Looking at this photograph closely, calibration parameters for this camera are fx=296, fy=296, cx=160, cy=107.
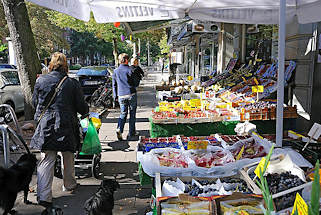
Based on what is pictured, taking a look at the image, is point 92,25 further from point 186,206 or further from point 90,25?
point 186,206

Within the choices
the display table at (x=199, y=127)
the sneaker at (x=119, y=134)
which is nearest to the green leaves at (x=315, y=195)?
the display table at (x=199, y=127)

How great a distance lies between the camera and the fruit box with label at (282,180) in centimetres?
232

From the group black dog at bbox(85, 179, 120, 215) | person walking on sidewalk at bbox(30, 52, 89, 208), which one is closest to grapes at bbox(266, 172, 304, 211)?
black dog at bbox(85, 179, 120, 215)

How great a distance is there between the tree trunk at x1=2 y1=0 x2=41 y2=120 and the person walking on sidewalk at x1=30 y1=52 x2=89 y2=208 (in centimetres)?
390

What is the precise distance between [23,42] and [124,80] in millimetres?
2739

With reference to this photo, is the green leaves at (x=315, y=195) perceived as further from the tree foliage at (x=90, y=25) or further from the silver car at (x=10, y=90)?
the tree foliage at (x=90, y=25)

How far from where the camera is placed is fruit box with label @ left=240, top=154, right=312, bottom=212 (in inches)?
91.5

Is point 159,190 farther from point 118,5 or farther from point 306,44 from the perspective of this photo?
point 306,44

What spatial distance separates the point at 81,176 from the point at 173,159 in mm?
2604

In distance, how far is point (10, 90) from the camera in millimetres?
10828

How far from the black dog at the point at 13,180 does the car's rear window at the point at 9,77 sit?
8088 mm

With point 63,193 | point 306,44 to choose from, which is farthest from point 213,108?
point 63,193

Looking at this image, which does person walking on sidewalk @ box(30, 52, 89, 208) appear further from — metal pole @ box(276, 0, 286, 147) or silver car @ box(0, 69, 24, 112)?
silver car @ box(0, 69, 24, 112)

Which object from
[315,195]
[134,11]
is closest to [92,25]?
[134,11]
